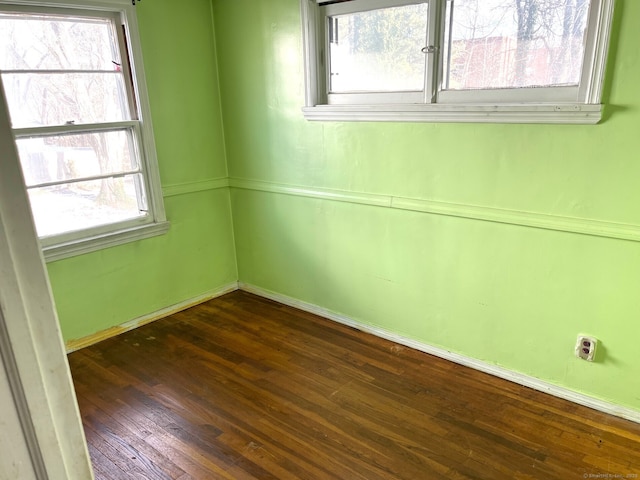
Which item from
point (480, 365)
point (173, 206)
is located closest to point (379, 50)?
point (173, 206)

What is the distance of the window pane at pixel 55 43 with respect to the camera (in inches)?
92.7

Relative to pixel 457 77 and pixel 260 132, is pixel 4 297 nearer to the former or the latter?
pixel 457 77

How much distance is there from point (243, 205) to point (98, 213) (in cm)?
99

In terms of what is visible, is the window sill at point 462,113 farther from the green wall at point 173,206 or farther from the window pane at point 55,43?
the window pane at point 55,43

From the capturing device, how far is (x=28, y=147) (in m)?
2.48

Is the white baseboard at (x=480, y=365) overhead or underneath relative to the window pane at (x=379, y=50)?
underneath

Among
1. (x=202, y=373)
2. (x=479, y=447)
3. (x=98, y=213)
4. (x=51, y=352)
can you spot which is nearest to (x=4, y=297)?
(x=51, y=352)

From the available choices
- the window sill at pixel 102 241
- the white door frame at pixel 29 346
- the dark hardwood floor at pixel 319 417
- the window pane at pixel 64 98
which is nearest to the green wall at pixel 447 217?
the dark hardwood floor at pixel 319 417

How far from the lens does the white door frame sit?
1.48ft

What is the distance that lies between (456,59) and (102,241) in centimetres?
226

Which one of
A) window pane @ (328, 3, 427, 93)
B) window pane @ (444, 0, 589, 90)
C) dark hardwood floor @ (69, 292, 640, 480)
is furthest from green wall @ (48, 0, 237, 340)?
window pane @ (444, 0, 589, 90)

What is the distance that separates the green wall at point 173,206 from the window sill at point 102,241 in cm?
4

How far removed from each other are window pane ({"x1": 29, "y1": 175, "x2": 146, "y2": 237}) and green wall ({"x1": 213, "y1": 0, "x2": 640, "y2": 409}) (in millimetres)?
786

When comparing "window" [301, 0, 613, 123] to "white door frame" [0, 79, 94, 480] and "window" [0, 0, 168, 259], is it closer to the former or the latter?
"window" [0, 0, 168, 259]
